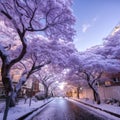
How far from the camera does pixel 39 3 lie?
13.6 meters

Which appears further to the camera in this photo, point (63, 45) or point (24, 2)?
point (63, 45)

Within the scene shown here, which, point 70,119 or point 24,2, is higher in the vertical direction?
point 24,2

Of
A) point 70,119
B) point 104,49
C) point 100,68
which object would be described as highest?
point 104,49

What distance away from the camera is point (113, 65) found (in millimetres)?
26938

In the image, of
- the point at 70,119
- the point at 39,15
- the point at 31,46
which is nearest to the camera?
the point at 70,119

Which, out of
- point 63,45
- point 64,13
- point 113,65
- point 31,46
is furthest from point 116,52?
point 64,13

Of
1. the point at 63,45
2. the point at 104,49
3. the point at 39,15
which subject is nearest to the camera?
the point at 39,15

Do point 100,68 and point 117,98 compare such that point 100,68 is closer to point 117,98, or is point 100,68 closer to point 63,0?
point 117,98

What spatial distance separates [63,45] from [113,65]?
8379 millimetres

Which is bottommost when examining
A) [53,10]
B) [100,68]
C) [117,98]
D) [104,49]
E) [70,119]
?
[70,119]

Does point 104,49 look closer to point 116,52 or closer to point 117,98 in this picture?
point 116,52

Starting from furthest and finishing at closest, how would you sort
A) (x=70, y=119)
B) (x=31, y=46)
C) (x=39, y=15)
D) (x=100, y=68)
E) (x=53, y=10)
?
(x=100, y=68)
(x=31, y=46)
(x=39, y=15)
(x=53, y=10)
(x=70, y=119)

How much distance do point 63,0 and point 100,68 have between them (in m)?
15.1

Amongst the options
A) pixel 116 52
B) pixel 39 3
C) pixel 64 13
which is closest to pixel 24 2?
pixel 39 3
